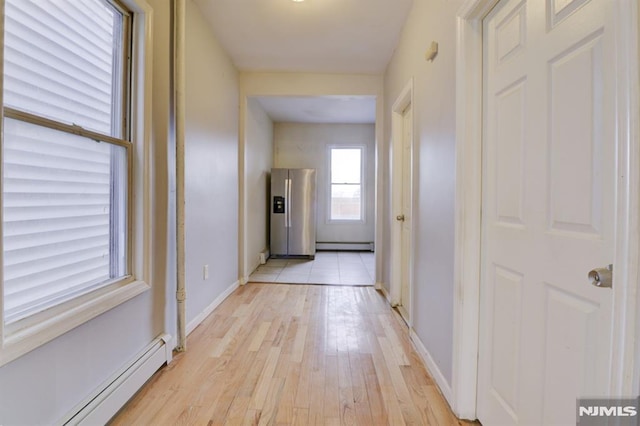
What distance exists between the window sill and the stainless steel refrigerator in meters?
3.93

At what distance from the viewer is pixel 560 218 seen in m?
0.94

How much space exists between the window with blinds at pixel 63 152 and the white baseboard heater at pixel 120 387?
0.45 metres

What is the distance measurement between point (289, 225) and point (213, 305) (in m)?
2.77

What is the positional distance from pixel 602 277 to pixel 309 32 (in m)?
2.83

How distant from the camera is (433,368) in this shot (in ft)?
5.79

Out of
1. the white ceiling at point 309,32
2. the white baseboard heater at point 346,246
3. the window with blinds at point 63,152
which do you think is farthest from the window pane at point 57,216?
the white baseboard heater at point 346,246

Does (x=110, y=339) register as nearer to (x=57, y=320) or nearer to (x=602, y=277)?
(x=57, y=320)

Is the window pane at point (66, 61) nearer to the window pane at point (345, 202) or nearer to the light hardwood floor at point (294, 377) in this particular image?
the light hardwood floor at point (294, 377)

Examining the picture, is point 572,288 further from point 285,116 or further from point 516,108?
point 285,116

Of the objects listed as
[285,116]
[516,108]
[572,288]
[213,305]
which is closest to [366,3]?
[516,108]

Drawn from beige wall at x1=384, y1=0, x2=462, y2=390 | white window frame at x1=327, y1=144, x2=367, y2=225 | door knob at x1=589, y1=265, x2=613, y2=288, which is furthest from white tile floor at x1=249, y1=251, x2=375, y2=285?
door knob at x1=589, y1=265, x2=613, y2=288

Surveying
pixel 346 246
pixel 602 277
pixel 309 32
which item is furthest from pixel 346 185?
pixel 602 277

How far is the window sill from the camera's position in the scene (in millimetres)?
980

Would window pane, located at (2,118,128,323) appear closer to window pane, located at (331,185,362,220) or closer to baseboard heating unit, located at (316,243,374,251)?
baseboard heating unit, located at (316,243,374,251)
